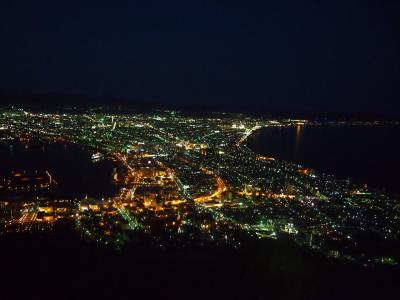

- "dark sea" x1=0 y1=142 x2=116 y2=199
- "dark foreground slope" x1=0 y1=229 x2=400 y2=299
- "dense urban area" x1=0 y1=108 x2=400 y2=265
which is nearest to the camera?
"dark foreground slope" x1=0 y1=229 x2=400 y2=299

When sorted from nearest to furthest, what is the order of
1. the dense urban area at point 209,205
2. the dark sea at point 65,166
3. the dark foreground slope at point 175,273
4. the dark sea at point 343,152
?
the dark foreground slope at point 175,273, the dense urban area at point 209,205, the dark sea at point 65,166, the dark sea at point 343,152

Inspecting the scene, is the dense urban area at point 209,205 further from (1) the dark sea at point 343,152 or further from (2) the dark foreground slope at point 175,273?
(1) the dark sea at point 343,152

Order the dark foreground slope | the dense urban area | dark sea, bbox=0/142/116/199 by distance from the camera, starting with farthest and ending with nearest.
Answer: dark sea, bbox=0/142/116/199 → the dense urban area → the dark foreground slope

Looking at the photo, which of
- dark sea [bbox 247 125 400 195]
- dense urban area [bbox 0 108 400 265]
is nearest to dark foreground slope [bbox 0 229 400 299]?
dense urban area [bbox 0 108 400 265]

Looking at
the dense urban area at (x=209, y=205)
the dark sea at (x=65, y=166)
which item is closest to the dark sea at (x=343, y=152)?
the dense urban area at (x=209, y=205)

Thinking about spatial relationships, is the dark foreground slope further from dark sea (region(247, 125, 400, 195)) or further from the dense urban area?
dark sea (region(247, 125, 400, 195))

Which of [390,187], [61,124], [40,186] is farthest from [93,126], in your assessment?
[390,187]

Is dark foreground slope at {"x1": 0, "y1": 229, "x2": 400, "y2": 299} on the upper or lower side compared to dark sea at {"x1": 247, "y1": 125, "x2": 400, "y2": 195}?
upper

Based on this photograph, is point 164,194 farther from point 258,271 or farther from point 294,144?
point 294,144
